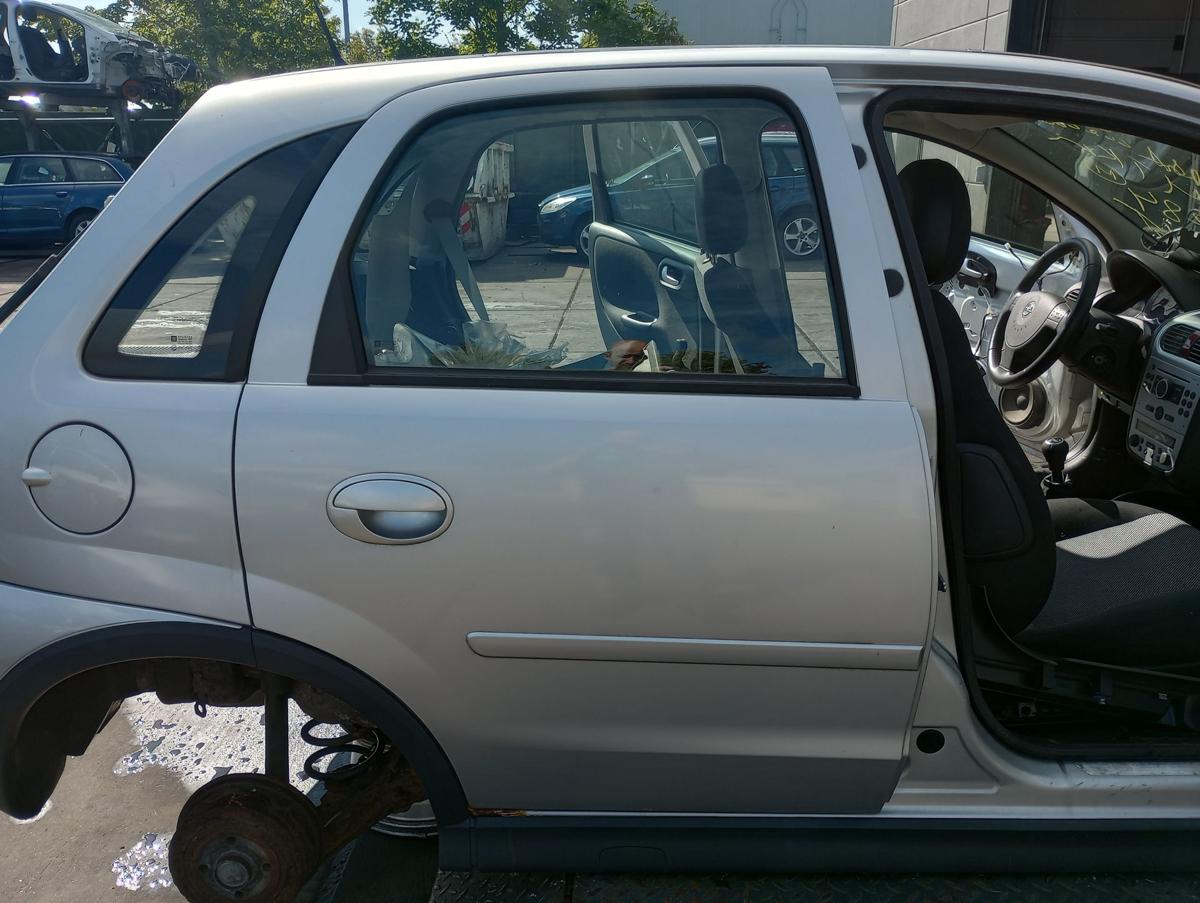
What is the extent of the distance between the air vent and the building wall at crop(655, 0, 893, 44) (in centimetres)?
3620

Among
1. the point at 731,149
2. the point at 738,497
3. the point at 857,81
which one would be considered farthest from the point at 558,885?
the point at 857,81

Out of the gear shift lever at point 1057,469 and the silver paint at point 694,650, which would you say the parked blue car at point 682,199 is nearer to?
the silver paint at point 694,650

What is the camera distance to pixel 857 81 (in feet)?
6.17

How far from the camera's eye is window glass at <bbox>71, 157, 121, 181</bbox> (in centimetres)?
1554

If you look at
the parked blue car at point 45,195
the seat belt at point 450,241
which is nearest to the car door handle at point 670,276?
the seat belt at point 450,241

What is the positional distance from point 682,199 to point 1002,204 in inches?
208

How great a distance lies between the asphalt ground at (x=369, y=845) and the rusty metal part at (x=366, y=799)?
0.31 meters

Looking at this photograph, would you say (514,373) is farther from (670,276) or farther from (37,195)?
(37,195)

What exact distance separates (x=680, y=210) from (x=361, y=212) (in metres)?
0.63

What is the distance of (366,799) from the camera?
2.07 meters

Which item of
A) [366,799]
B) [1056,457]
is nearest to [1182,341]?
[1056,457]

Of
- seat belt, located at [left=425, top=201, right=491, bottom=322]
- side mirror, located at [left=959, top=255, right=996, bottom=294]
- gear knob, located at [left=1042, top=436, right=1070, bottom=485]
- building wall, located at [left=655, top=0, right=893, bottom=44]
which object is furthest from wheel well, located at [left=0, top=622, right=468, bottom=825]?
building wall, located at [left=655, top=0, right=893, bottom=44]

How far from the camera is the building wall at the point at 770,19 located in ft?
120

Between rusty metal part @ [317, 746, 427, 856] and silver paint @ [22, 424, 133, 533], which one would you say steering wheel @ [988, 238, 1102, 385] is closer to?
rusty metal part @ [317, 746, 427, 856]
